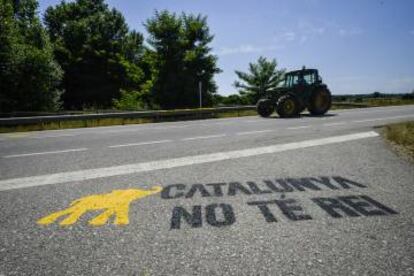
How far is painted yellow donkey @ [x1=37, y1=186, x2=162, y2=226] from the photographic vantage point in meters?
2.72

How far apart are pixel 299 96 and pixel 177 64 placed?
11.3 meters

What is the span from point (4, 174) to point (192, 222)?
338 centimetres

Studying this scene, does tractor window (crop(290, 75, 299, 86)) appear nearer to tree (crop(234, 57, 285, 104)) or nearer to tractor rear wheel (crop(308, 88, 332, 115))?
tractor rear wheel (crop(308, 88, 332, 115))

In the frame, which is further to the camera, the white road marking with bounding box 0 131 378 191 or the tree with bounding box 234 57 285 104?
the tree with bounding box 234 57 285 104

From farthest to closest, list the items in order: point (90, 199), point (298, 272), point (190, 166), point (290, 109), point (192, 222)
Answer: point (290, 109), point (190, 166), point (90, 199), point (192, 222), point (298, 272)

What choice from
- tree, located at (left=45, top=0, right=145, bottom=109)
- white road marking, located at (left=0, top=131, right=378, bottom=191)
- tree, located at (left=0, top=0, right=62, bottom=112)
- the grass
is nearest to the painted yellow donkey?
white road marking, located at (left=0, top=131, right=378, bottom=191)

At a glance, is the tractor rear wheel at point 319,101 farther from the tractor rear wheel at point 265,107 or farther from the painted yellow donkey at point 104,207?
the painted yellow donkey at point 104,207

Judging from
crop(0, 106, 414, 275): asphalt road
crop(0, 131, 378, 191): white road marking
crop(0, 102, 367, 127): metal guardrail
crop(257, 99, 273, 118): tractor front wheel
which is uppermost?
crop(257, 99, 273, 118): tractor front wheel

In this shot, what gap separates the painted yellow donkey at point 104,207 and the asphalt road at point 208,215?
0.01 m

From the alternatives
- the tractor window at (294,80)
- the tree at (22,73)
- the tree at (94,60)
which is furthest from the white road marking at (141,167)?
the tree at (94,60)

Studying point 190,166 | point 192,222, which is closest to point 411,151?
point 190,166

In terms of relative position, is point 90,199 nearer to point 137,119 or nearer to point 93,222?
point 93,222

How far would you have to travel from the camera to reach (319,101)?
15.4 meters

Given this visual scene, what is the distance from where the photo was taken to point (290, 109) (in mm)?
14492
